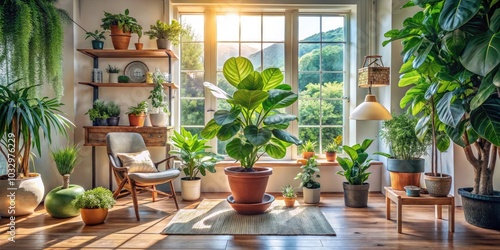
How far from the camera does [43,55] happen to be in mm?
3232

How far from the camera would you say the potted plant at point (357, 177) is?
356 cm

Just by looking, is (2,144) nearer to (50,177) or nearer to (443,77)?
(50,177)

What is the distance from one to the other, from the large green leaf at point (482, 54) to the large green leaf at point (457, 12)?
8.4 inches

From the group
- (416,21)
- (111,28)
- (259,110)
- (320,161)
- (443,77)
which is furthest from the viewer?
(320,161)

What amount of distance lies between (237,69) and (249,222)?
1.48 m

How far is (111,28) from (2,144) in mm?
1710

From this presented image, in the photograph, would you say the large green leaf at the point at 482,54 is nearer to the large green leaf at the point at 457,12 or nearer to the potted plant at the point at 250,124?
the large green leaf at the point at 457,12

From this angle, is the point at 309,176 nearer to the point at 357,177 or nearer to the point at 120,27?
the point at 357,177

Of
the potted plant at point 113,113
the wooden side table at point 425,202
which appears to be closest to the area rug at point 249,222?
the wooden side table at point 425,202

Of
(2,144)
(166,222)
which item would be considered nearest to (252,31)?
(166,222)

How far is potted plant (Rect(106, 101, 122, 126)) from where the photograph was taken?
13.2ft

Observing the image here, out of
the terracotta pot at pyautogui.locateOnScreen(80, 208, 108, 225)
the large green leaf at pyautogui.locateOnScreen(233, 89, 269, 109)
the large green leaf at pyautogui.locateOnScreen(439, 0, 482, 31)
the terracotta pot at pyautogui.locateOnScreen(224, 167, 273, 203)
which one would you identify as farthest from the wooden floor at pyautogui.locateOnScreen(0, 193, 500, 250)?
Answer: the large green leaf at pyautogui.locateOnScreen(439, 0, 482, 31)

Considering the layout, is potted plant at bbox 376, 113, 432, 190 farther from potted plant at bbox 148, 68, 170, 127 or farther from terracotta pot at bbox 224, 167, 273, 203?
potted plant at bbox 148, 68, 170, 127

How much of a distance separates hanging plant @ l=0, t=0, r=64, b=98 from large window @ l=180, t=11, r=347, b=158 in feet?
5.23
